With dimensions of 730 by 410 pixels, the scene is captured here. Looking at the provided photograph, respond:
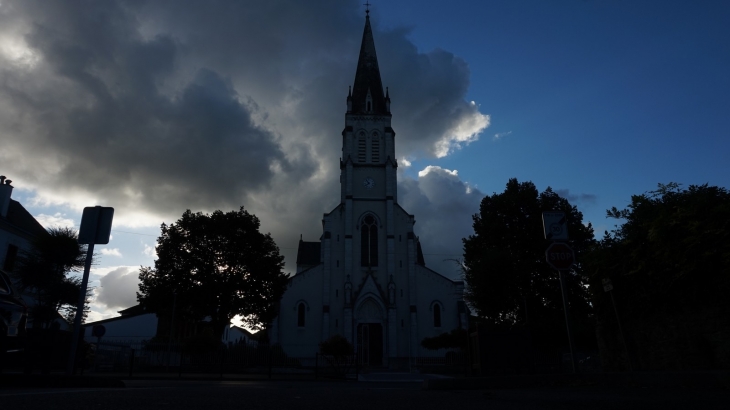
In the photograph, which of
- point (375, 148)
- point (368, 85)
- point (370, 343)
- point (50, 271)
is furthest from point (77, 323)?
point (368, 85)

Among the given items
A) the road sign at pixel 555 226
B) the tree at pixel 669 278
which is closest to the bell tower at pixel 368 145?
the tree at pixel 669 278

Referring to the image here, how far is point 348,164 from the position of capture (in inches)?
1818

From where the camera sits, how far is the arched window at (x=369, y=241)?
4384 centimetres

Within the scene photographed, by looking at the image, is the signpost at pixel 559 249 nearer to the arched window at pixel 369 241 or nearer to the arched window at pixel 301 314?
the arched window at pixel 369 241

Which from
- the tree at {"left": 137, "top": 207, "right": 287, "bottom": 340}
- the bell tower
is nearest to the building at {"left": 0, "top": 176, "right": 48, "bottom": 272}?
the tree at {"left": 137, "top": 207, "right": 287, "bottom": 340}

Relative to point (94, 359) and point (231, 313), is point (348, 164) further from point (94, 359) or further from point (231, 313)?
point (94, 359)

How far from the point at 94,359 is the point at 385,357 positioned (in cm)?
2230

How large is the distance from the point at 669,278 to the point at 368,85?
143 feet

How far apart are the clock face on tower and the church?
137 millimetres

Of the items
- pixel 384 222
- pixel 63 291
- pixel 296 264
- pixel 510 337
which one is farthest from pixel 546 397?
pixel 296 264

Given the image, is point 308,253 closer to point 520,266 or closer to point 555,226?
point 520,266

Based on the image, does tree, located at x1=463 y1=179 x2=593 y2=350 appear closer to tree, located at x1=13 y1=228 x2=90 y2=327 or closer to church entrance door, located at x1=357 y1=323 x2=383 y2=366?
church entrance door, located at x1=357 y1=323 x2=383 y2=366

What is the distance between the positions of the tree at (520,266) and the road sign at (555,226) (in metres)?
20.6

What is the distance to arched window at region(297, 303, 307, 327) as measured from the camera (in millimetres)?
42000
